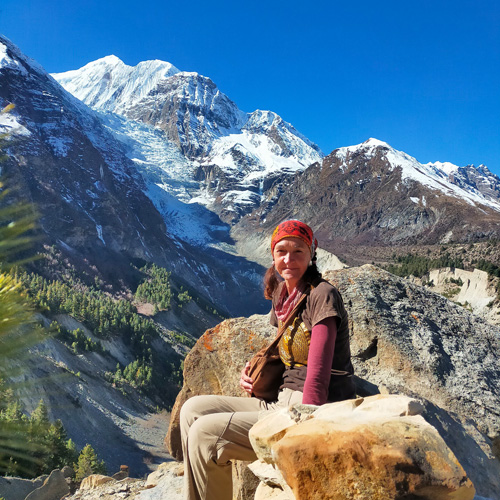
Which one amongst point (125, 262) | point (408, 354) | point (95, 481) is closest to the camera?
point (408, 354)

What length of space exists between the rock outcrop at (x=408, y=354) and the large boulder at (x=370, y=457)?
6.98ft

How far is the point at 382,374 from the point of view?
17.9ft

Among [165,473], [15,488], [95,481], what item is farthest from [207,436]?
[15,488]

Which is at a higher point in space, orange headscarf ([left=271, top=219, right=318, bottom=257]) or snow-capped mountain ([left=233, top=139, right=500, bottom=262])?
snow-capped mountain ([left=233, top=139, right=500, bottom=262])

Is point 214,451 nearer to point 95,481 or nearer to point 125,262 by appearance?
point 95,481

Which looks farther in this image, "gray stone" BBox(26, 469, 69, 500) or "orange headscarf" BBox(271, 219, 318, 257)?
"gray stone" BBox(26, 469, 69, 500)

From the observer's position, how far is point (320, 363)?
10.3ft

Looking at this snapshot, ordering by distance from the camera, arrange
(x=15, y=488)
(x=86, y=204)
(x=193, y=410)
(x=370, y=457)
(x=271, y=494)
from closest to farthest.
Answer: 1. (x=370, y=457)
2. (x=271, y=494)
3. (x=193, y=410)
4. (x=15, y=488)
5. (x=86, y=204)

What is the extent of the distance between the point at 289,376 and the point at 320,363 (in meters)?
0.55

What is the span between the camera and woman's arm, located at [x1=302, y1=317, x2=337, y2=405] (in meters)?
3.13

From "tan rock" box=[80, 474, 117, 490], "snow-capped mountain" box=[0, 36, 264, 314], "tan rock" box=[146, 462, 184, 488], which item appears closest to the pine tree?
"tan rock" box=[80, 474, 117, 490]

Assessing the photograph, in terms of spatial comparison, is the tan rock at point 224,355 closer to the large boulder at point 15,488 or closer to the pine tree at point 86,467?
the large boulder at point 15,488

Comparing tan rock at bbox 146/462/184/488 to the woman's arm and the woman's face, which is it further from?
the woman's face

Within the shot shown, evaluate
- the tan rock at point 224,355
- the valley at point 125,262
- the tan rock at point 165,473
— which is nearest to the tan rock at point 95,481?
the tan rock at point 165,473
